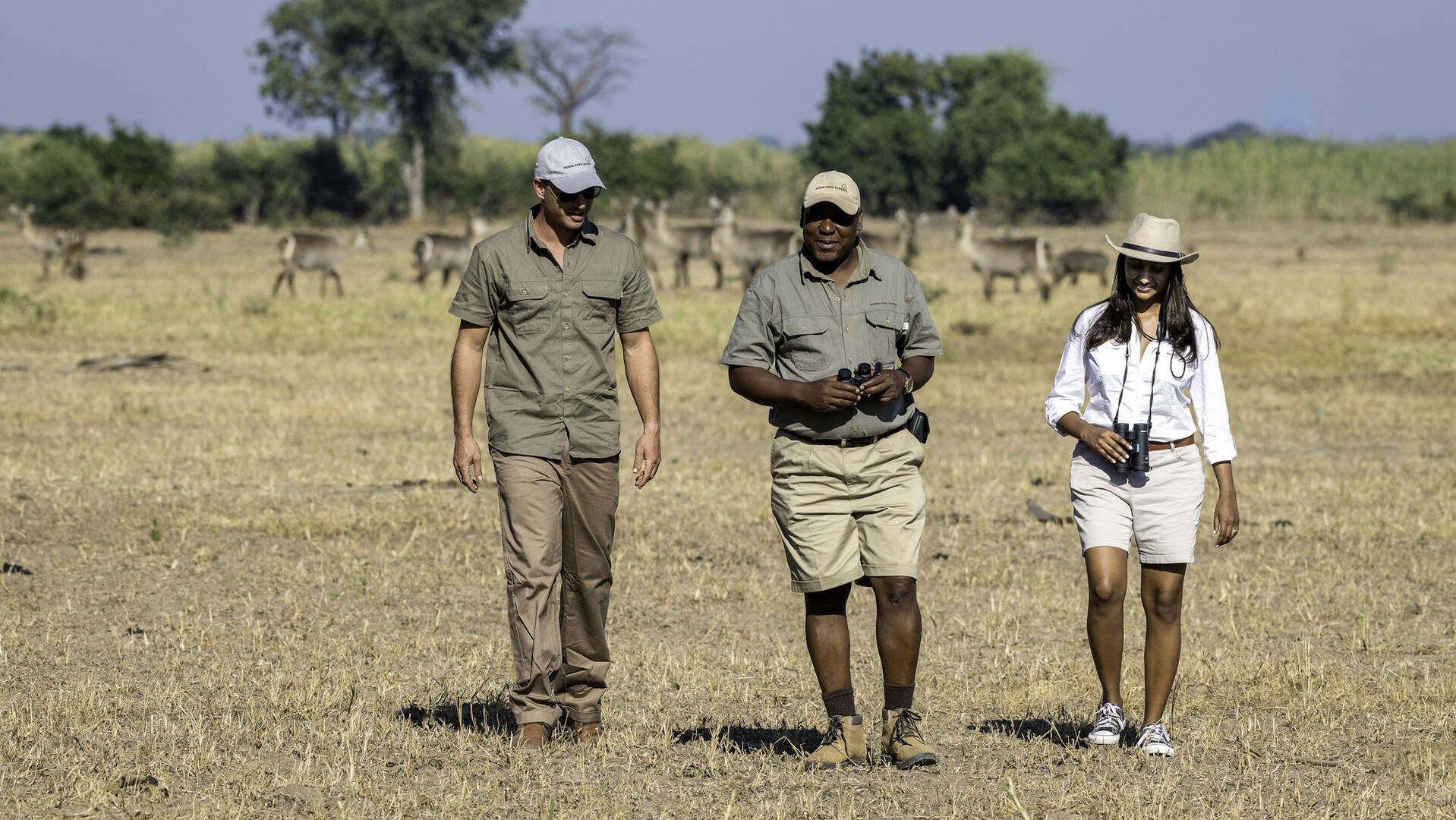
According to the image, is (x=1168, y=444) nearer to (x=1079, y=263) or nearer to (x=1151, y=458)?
(x=1151, y=458)

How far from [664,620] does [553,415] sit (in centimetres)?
266

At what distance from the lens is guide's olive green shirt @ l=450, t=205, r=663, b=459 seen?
5.14 meters

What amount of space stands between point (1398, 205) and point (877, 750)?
46.9 m

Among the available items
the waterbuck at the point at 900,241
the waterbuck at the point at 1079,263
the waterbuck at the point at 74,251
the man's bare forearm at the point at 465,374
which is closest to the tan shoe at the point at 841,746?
the man's bare forearm at the point at 465,374

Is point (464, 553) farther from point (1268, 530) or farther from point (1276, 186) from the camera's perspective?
point (1276, 186)

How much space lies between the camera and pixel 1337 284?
2623 centimetres

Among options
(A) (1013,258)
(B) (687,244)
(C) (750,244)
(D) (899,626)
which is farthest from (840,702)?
(B) (687,244)

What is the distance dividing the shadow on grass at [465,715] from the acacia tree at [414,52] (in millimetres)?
48880

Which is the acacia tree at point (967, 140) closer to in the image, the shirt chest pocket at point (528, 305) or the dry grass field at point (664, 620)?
the dry grass field at point (664, 620)

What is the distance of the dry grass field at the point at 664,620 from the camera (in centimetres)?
488

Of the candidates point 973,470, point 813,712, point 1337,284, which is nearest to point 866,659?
point 813,712

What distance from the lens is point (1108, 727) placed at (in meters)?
5.20

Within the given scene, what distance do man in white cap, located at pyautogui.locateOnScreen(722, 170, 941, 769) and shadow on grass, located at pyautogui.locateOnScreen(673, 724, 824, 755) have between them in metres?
0.45

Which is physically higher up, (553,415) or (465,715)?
(553,415)
